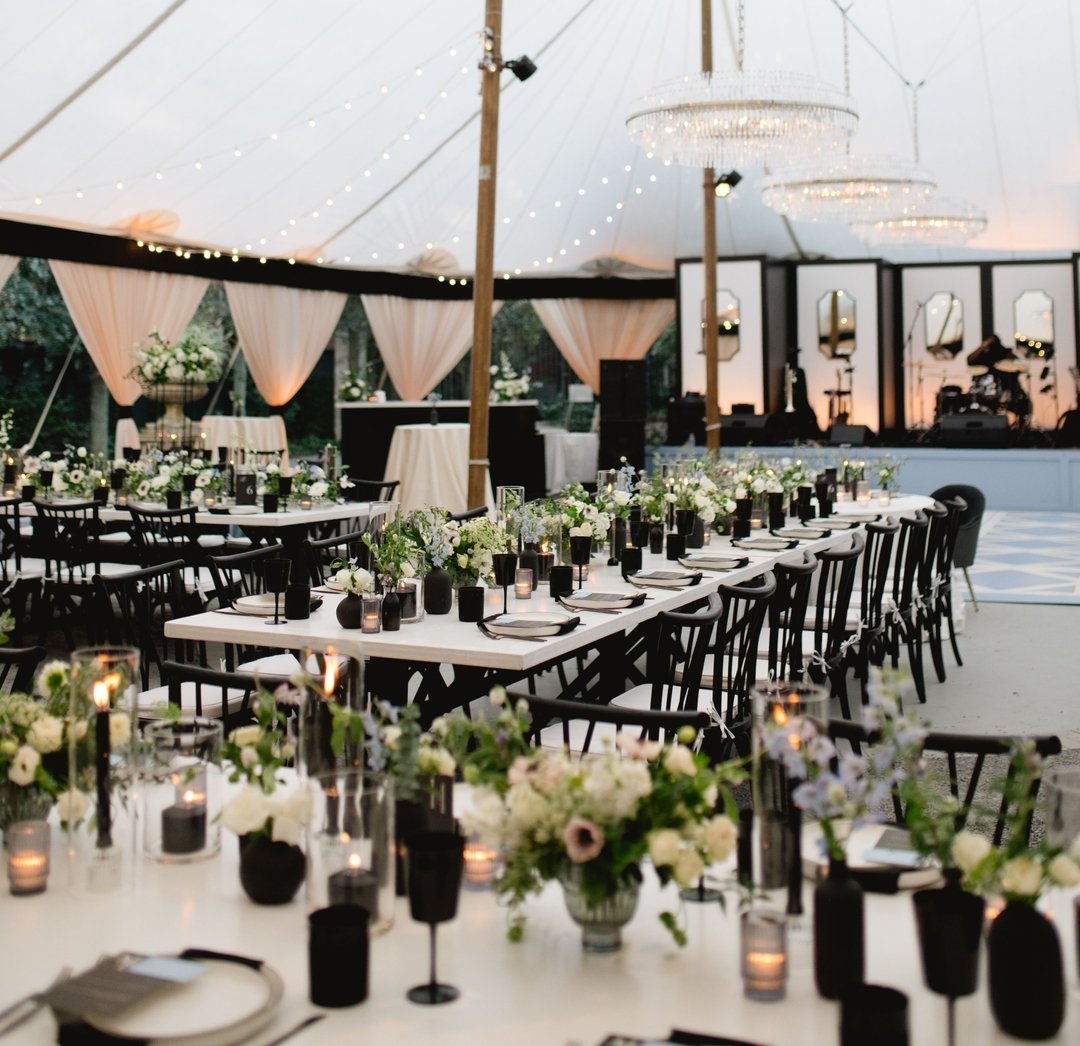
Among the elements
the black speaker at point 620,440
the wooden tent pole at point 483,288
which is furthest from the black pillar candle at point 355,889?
the black speaker at point 620,440

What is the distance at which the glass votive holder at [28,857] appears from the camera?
2109mm

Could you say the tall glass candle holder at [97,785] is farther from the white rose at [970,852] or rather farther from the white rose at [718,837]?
the white rose at [970,852]

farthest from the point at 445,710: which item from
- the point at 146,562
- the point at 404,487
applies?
the point at 404,487

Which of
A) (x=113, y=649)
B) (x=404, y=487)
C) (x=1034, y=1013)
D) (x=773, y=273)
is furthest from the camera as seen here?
(x=773, y=273)

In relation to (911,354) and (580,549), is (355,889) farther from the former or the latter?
(911,354)

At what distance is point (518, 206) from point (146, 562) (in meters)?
9.58

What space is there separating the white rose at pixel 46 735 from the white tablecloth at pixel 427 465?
453 inches

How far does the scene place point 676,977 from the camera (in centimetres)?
182

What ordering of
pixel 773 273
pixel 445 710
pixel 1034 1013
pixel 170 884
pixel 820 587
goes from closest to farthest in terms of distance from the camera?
pixel 1034 1013 < pixel 170 884 < pixel 445 710 < pixel 820 587 < pixel 773 273

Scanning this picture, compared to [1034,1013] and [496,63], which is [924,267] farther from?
[1034,1013]

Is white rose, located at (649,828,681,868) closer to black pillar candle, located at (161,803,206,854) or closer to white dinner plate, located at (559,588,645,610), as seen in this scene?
black pillar candle, located at (161,803,206,854)

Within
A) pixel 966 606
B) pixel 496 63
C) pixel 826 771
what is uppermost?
pixel 496 63

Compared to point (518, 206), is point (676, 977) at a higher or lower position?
lower

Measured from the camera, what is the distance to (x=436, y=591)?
4.62 metres
